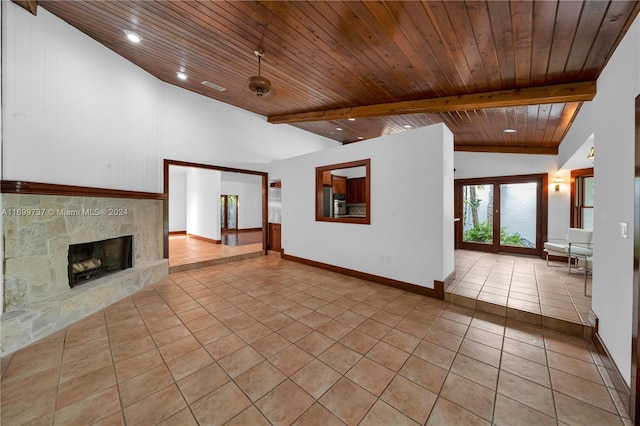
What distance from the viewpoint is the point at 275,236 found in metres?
6.61

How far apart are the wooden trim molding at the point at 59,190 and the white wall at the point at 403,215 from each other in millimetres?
3412

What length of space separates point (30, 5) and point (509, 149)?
26.8 feet

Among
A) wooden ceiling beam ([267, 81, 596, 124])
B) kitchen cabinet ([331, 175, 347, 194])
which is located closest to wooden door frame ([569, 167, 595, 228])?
wooden ceiling beam ([267, 81, 596, 124])

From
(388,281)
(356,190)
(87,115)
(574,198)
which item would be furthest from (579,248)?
(87,115)

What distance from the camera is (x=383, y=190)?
414cm

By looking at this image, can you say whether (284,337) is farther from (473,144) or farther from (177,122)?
(473,144)

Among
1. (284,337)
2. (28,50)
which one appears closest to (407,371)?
(284,337)

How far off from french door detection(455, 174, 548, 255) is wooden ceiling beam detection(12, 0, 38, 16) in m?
8.45

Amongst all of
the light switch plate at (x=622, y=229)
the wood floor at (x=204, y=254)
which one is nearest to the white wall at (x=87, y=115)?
the wood floor at (x=204, y=254)

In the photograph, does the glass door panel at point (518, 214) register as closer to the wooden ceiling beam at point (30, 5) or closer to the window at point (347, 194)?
the window at point (347, 194)

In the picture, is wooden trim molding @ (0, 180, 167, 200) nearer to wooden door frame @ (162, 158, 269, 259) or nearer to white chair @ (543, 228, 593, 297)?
wooden door frame @ (162, 158, 269, 259)

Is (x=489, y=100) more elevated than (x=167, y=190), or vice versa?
(x=489, y=100)

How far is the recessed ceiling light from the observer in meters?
3.05

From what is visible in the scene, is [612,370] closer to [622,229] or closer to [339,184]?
[622,229]
